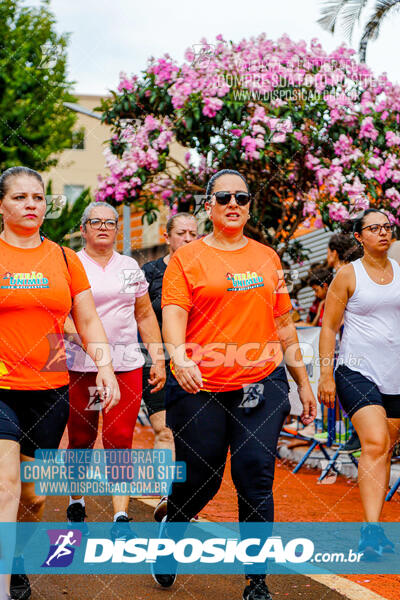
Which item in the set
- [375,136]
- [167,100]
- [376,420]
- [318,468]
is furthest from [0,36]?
[376,420]

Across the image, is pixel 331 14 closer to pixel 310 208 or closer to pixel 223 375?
pixel 310 208

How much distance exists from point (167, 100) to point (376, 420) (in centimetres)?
633

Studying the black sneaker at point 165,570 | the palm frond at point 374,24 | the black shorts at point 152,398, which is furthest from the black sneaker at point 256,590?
the palm frond at point 374,24

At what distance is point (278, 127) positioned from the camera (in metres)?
10.1

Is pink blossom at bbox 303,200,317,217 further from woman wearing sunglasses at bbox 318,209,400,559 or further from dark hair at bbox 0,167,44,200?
dark hair at bbox 0,167,44,200

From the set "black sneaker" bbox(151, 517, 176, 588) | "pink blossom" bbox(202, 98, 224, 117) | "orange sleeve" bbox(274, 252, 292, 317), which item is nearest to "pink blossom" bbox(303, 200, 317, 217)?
"pink blossom" bbox(202, 98, 224, 117)

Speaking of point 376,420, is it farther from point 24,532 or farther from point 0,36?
point 0,36

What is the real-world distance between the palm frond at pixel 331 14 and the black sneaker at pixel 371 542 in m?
9.30

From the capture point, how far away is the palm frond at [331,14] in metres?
13.1

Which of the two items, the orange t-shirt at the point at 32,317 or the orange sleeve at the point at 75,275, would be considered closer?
the orange t-shirt at the point at 32,317

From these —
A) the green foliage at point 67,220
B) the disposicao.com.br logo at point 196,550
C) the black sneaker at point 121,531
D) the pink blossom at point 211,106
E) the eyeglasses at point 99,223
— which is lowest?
the disposicao.com.br logo at point 196,550

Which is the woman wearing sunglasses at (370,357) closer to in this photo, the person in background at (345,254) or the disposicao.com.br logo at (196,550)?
the disposicao.com.br logo at (196,550)

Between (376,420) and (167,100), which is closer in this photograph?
(376,420)

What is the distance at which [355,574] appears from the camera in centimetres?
502
